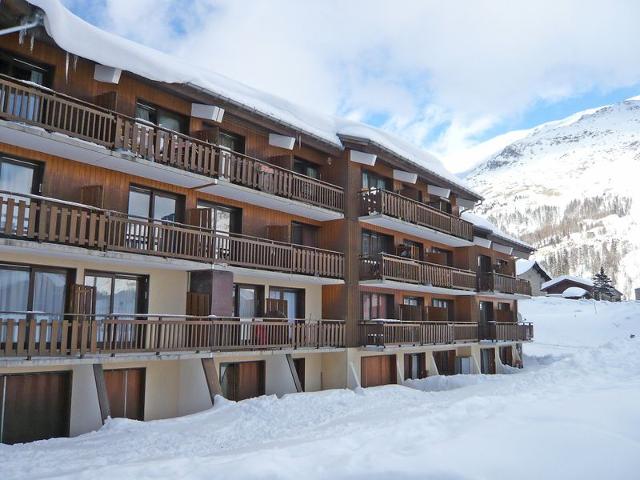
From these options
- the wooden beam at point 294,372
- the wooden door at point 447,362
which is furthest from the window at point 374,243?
the wooden door at point 447,362

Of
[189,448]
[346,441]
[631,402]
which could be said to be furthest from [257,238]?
[631,402]

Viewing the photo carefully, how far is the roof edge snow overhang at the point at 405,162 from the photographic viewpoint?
23.0 metres

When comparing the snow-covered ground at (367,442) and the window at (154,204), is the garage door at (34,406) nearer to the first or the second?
the snow-covered ground at (367,442)

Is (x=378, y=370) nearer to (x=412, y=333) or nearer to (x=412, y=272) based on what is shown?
(x=412, y=333)

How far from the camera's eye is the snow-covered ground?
8.38 metres

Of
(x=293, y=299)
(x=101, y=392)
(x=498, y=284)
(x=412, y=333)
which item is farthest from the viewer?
(x=498, y=284)

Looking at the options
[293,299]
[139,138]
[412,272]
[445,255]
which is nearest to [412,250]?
[412,272]

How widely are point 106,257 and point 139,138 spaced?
136 inches

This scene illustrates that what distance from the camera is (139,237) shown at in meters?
15.6

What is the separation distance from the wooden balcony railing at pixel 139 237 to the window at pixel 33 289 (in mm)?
A: 1038

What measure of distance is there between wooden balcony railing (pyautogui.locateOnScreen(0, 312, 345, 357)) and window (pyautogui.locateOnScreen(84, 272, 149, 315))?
1.16 ft

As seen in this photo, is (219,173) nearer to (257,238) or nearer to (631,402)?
(257,238)

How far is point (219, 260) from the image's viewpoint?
17328 millimetres

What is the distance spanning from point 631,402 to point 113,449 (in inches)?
460
